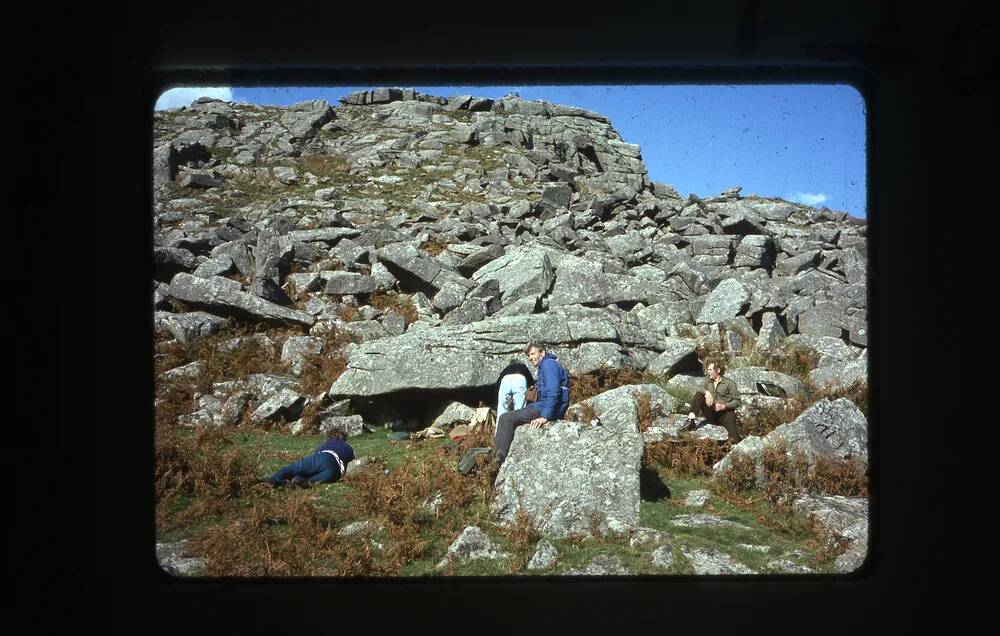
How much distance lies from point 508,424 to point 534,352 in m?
1.79

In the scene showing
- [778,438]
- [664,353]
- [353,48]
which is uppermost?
[353,48]

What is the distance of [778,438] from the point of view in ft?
21.1

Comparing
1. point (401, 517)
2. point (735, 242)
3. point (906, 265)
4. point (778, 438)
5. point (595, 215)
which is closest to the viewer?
point (906, 265)

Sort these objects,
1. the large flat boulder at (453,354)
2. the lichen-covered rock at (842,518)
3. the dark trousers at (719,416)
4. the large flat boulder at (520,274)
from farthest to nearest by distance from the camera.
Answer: the large flat boulder at (520,274) < the large flat boulder at (453,354) < the dark trousers at (719,416) < the lichen-covered rock at (842,518)

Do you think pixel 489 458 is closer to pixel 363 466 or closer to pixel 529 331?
pixel 363 466

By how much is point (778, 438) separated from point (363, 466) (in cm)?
425

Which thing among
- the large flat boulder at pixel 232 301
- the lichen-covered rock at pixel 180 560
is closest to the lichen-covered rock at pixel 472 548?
the lichen-covered rock at pixel 180 560

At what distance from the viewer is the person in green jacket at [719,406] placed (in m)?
7.53

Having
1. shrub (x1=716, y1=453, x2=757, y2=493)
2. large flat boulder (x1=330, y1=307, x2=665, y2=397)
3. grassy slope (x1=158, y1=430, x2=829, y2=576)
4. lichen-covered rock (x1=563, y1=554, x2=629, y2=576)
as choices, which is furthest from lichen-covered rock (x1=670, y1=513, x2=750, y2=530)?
large flat boulder (x1=330, y1=307, x2=665, y2=397)

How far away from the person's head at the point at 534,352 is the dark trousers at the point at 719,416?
6.45ft

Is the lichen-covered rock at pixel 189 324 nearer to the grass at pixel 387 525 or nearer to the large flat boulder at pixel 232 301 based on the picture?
the large flat boulder at pixel 232 301

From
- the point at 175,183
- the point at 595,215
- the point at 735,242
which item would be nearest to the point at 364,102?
the point at 175,183

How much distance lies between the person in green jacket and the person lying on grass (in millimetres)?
4055

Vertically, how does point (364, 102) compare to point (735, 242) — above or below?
above
